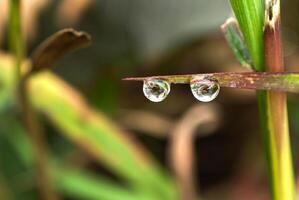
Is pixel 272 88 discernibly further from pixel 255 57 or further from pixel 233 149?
pixel 233 149

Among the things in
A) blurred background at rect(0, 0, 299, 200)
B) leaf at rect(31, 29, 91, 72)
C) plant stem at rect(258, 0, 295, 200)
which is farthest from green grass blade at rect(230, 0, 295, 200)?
blurred background at rect(0, 0, 299, 200)

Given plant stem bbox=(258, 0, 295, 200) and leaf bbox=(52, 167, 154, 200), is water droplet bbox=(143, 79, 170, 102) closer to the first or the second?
plant stem bbox=(258, 0, 295, 200)

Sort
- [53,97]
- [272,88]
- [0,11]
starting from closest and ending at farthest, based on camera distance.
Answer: [272,88], [53,97], [0,11]

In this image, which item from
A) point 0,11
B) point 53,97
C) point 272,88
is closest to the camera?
point 272,88

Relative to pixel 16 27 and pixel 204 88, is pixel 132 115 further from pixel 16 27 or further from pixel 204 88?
pixel 204 88

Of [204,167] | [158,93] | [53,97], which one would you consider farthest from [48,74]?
[158,93]

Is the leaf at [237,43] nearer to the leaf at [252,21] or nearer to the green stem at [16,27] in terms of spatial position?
the leaf at [252,21]

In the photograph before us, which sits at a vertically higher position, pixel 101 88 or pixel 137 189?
pixel 101 88
